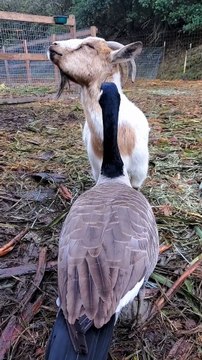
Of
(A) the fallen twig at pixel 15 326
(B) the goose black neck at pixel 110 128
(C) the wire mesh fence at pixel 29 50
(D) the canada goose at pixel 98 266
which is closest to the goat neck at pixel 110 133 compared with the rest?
(B) the goose black neck at pixel 110 128

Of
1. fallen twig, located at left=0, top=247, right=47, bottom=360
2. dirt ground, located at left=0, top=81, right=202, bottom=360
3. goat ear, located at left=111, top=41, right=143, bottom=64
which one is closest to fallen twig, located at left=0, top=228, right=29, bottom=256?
dirt ground, located at left=0, top=81, right=202, bottom=360

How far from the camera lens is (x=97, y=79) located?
293 centimetres

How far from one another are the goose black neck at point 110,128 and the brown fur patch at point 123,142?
1.69ft

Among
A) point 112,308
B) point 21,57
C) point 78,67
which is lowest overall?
point 21,57

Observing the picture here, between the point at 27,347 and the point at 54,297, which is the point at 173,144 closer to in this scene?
the point at 54,297

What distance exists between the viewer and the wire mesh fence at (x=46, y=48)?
10211mm

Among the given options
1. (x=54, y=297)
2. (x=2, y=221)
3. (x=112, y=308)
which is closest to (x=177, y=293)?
(x=54, y=297)

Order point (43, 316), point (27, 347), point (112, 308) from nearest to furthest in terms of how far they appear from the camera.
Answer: point (112, 308), point (27, 347), point (43, 316)

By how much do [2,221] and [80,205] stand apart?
1.00m

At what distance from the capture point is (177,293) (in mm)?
2053

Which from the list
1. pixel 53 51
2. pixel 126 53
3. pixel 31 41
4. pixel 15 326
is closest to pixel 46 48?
pixel 31 41

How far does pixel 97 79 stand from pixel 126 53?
11.3 inches

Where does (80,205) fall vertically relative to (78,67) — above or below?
below

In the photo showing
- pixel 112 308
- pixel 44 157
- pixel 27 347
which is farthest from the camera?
pixel 44 157
